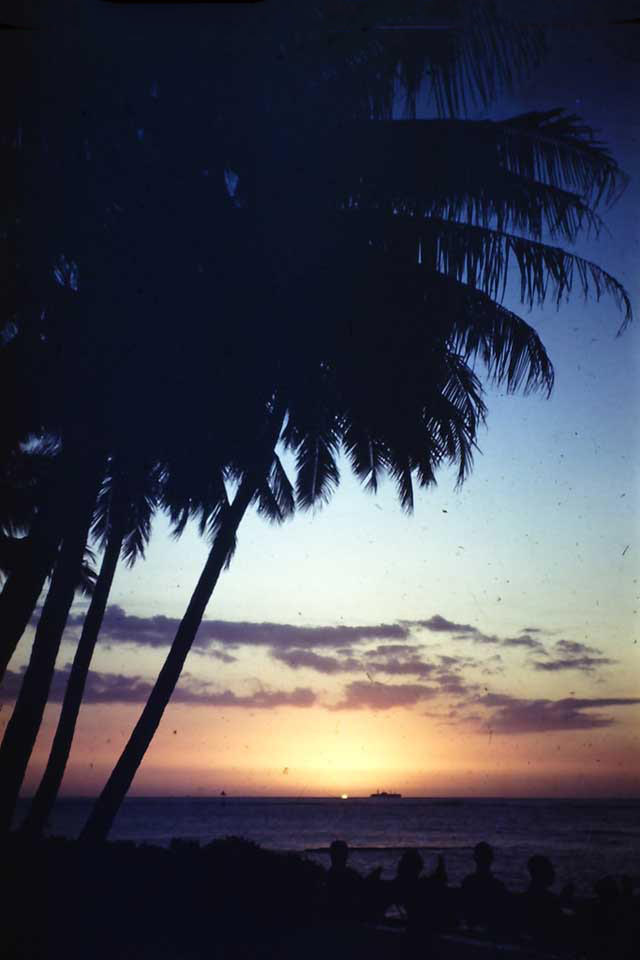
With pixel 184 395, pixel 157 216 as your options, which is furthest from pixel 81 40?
pixel 184 395

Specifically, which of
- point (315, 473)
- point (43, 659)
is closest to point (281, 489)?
point (315, 473)

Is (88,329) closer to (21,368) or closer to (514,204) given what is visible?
(21,368)

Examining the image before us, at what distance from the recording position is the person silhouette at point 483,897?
7.04 metres

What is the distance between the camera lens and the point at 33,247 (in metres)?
8.34

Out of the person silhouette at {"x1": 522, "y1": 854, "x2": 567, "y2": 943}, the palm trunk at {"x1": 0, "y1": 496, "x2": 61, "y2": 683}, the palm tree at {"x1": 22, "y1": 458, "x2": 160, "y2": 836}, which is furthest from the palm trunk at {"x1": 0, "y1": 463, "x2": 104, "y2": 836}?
the person silhouette at {"x1": 522, "y1": 854, "x2": 567, "y2": 943}

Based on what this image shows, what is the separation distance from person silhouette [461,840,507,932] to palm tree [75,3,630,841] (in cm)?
439

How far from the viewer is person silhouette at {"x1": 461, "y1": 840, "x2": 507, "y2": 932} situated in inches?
277

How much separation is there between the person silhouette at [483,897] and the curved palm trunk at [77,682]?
23.6ft

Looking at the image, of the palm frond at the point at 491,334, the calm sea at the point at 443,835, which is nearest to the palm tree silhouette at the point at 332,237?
the palm frond at the point at 491,334

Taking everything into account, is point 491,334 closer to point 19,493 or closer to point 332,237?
point 332,237

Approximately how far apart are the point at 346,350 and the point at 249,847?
17.4 feet

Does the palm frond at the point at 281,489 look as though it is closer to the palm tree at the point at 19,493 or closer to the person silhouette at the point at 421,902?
the palm tree at the point at 19,493

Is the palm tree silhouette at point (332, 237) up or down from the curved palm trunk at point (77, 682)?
up

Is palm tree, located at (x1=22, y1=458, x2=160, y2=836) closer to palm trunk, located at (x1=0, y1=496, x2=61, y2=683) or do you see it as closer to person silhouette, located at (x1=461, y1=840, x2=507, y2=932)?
palm trunk, located at (x1=0, y1=496, x2=61, y2=683)
